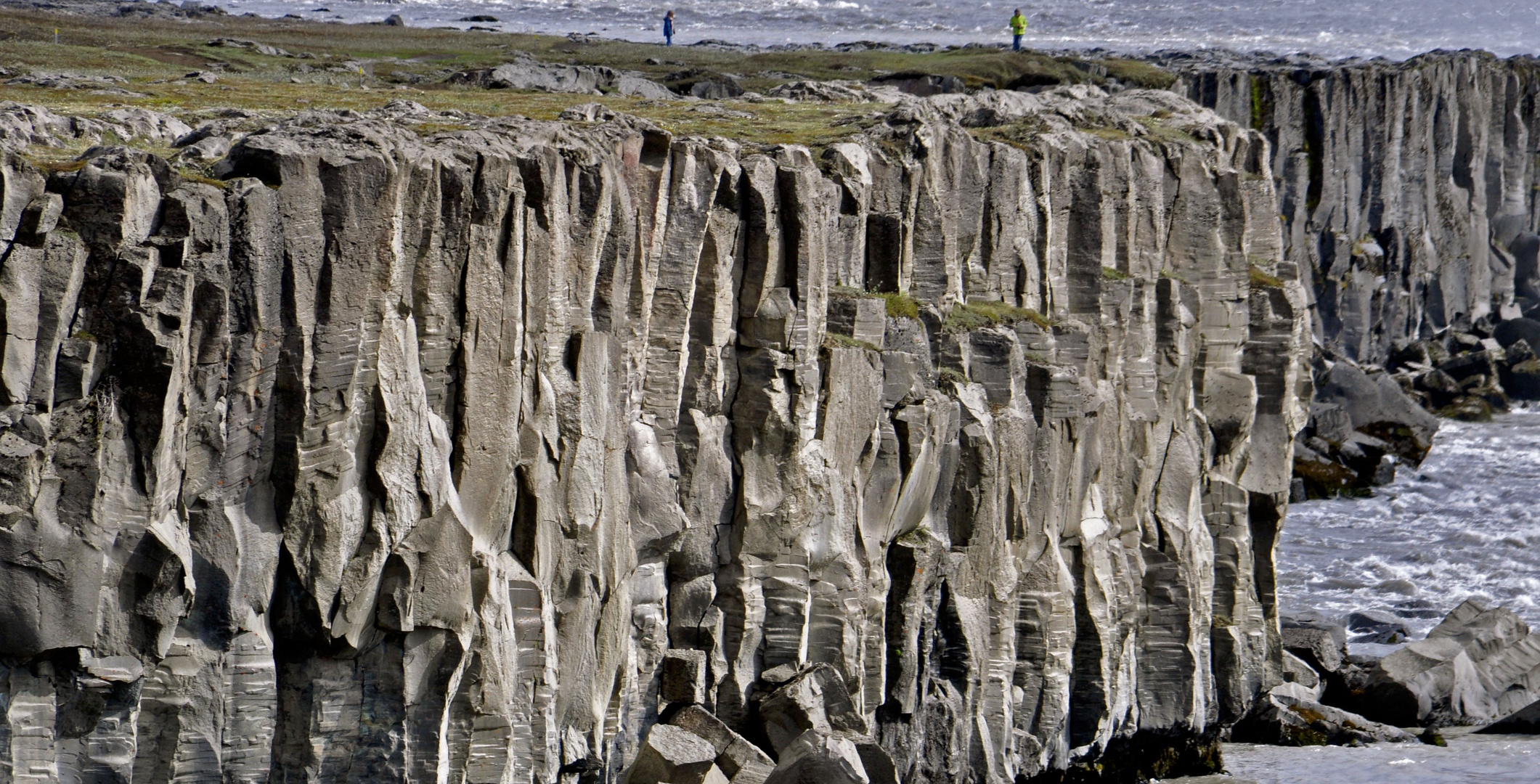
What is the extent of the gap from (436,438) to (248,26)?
6281cm

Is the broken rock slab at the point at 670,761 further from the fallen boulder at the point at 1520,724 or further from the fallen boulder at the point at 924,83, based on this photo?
the fallen boulder at the point at 924,83

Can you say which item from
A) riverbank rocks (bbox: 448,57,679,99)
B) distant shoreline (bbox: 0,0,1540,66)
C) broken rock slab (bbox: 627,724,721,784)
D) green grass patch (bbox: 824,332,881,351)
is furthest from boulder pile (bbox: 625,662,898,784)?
distant shoreline (bbox: 0,0,1540,66)

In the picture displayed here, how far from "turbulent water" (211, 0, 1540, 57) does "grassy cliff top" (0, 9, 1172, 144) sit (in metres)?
24.1

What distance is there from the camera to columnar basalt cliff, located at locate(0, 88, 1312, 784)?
1925 centimetres

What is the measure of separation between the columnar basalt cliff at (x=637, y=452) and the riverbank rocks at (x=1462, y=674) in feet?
13.3

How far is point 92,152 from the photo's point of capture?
786 inches

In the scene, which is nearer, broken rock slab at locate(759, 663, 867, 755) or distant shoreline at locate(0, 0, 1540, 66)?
broken rock slab at locate(759, 663, 867, 755)

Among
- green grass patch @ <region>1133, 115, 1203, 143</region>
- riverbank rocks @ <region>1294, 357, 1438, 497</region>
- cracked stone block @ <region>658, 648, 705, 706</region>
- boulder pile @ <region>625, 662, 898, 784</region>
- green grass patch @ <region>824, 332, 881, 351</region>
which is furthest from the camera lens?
riverbank rocks @ <region>1294, 357, 1438, 497</region>

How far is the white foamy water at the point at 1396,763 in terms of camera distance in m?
35.9

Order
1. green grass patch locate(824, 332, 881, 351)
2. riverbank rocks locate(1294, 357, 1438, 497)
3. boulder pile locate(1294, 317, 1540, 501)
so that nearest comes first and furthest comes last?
1. green grass patch locate(824, 332, 881, 351)
2. riverbank rocks locate(1294, 357, 1438, 497)
3. boulder pile locate(1294, 317, 1540, 501)

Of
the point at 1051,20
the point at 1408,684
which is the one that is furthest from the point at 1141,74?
the point at 1051,20

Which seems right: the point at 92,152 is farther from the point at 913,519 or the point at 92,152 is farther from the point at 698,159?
the point at 913,519

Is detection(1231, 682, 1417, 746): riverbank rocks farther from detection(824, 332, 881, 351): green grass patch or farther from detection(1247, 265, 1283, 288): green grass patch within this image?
detection(824, 332, 881, 351): green grass patch

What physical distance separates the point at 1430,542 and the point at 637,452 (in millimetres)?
38159
